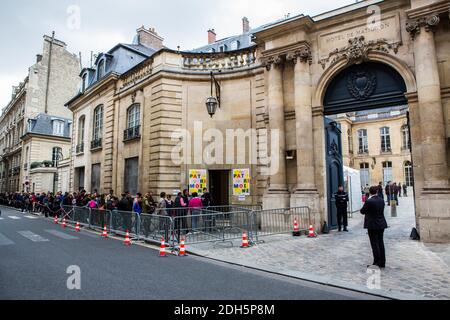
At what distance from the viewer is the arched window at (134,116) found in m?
15.1

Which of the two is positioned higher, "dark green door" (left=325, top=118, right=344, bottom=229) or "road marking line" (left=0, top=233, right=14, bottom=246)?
"dark green door" (left=325, top=118, right=344, bottom=229)

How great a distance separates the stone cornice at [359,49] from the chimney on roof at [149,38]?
14523 mm

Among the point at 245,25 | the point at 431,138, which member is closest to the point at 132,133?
the point at 431,138

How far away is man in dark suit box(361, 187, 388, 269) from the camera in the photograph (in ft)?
18.9

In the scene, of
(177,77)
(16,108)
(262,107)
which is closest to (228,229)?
(262,107)

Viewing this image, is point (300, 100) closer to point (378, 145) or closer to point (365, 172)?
point (378, 145)

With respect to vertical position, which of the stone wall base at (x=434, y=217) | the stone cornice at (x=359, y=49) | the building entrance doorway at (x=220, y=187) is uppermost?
the stone cornice at (x=359, y=49)

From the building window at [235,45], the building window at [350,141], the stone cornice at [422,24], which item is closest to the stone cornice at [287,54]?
the stone cornice at [422,24]

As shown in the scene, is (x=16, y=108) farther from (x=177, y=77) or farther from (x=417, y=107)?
(x=417, y=107)

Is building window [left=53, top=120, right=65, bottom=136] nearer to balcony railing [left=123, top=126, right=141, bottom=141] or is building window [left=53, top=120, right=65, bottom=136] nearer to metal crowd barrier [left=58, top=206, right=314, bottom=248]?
balcony railing [left=123, top=126, right=141, bottom=141]

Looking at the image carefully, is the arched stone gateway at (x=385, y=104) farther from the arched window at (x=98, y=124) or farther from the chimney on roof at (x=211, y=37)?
the chimney on roof at (x=211, y=37)

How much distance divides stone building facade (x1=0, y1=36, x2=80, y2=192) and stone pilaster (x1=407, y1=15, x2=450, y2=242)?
3472 centimetres

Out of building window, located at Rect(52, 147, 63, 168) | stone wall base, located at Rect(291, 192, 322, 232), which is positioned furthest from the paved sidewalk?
building window, located at Rect(52, 147, 63, 168)

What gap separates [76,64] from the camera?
41.3 meters
